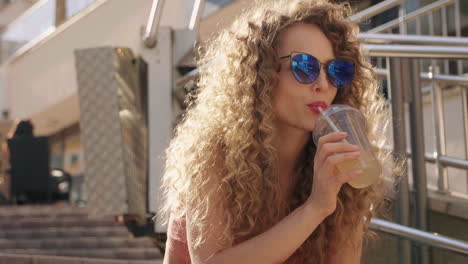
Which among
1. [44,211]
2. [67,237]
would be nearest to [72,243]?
[67,237]

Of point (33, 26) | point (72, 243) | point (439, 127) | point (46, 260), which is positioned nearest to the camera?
point (439, 127)

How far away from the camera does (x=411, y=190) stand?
2.76 meters

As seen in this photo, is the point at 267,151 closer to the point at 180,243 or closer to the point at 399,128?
the point at 180,243

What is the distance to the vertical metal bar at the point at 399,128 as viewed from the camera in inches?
106

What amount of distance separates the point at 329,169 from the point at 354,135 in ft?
0.31

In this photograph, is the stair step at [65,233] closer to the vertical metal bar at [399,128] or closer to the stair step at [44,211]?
the stair step at [44,211]

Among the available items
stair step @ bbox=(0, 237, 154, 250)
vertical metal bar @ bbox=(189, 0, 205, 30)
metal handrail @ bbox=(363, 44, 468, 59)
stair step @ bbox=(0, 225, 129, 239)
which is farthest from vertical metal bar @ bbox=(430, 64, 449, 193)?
stair step @ bbox=(0, 225, 129, 239)

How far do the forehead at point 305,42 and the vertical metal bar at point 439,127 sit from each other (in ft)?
5.25

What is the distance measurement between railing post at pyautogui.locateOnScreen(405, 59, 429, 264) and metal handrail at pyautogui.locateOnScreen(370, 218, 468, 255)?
17 centimetres

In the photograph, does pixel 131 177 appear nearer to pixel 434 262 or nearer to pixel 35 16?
pixel 434 262

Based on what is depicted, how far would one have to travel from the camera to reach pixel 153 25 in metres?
3.97

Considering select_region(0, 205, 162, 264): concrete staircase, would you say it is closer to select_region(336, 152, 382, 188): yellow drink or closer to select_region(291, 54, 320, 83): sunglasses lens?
select_region(291, 54, 320, 83): sunglasses lens

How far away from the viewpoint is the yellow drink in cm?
168

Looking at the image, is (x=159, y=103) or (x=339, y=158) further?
(x=159, y=103)
